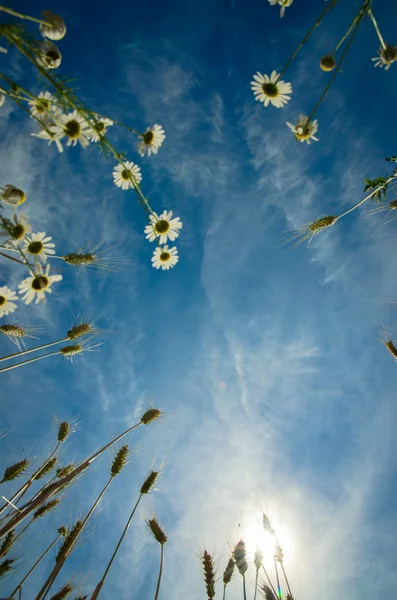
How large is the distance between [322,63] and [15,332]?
183 inches

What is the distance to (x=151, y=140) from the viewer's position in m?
2.84

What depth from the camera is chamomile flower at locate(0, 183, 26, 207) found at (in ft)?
5.20

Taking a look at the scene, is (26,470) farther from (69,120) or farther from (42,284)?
(69,120)

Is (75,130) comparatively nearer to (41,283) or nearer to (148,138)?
(148,138)

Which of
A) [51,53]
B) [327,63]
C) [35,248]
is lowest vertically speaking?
[51,53]

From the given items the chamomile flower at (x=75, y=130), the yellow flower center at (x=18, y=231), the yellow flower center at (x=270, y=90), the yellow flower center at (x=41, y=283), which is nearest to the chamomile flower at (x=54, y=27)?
the chamomile flower at (x=75, y=130)

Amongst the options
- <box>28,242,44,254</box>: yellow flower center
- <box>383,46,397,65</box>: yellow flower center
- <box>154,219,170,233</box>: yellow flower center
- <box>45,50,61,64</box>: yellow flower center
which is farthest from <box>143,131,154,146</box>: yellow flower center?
<box>383,46,397,65</box>: yellow flower center

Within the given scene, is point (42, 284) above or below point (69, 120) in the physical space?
Result: below

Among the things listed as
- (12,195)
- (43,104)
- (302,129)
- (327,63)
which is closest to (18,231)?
(12,195)

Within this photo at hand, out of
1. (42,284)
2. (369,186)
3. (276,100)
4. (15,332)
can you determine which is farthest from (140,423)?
(276,100)

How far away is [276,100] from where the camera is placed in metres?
3.15

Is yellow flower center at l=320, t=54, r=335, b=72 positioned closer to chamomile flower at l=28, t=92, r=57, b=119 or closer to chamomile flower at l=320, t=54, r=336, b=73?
chamomile flower at l=320, t=54, r=336, b=73

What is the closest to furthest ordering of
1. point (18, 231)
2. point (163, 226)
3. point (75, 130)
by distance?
point (18, 231)
point (75, 130)
point (163, 226)

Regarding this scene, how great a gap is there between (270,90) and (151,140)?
149 cm
